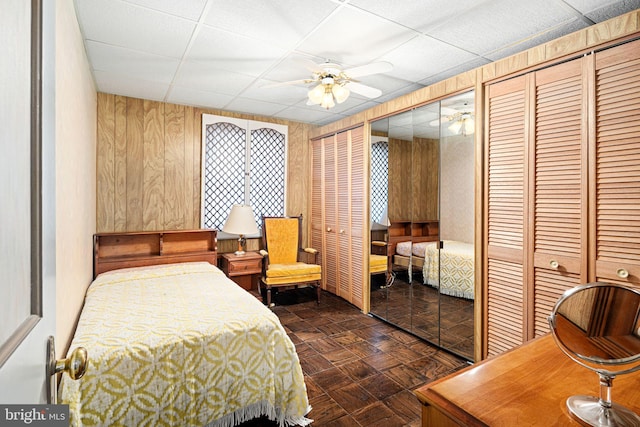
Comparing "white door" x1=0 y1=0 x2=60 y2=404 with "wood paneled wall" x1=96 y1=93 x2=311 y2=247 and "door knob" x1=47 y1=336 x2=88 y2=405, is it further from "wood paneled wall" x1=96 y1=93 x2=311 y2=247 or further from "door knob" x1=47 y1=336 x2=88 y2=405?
"wood paneled wall" x1=96 y1=93 x2=311 y2=247

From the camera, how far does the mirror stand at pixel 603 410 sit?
0.77 meters

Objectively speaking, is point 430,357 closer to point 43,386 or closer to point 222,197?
point 43,386

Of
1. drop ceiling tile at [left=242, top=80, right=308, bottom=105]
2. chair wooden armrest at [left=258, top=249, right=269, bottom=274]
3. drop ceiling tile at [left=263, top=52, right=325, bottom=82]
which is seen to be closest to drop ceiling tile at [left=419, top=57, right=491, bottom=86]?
drop ceiling tile at [left=263, top=52, right=325, bottom=82]

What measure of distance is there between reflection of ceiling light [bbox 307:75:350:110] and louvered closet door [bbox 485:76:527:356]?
3.78 feet

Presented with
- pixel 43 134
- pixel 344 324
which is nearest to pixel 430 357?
pixel 344 324

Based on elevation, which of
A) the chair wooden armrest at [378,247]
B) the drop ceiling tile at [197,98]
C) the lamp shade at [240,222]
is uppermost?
the drop ceiling tile at [197,98]

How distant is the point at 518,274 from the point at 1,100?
108 inches

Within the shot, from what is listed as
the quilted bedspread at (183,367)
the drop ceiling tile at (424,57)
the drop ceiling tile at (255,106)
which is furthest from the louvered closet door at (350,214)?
the quilted bedspread at (183,367)

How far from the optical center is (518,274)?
2.31 meters

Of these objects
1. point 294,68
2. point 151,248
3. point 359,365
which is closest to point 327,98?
point 294,68

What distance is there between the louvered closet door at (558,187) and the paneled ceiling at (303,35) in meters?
0.43

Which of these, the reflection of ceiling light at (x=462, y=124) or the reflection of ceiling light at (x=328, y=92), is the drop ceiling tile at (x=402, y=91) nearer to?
the reflection of ceiling light at (x=462, y=124)

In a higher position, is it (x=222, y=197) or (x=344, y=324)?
(x=222, y=197)

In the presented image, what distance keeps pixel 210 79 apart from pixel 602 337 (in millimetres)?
3399
